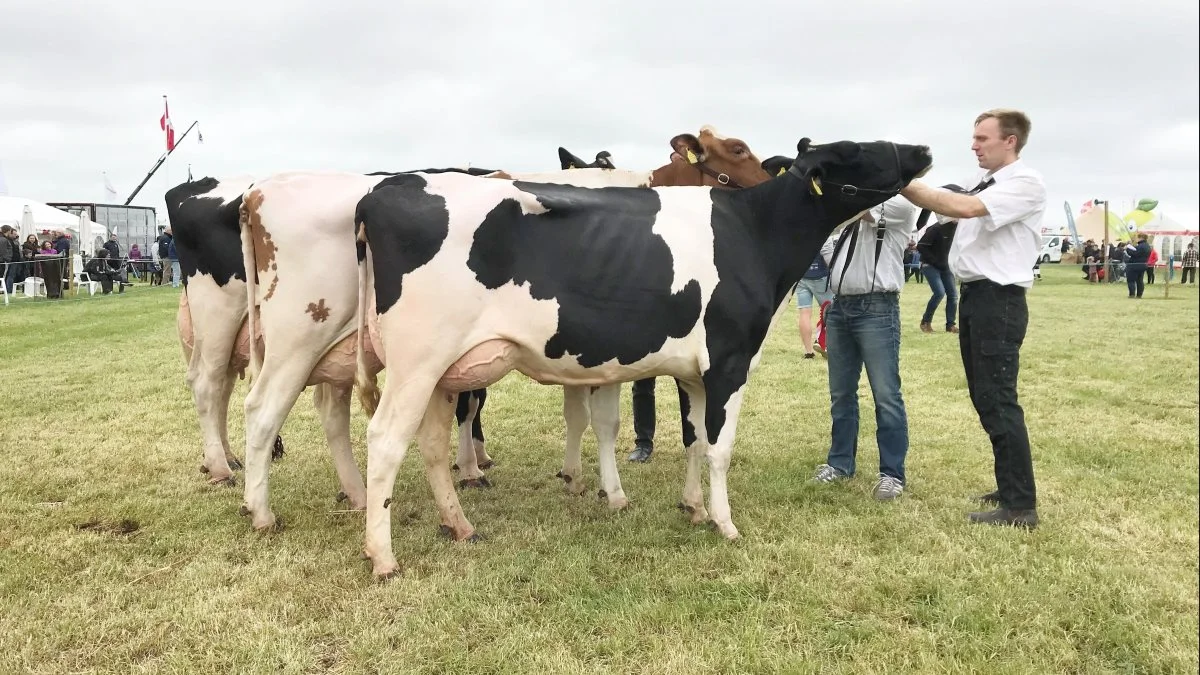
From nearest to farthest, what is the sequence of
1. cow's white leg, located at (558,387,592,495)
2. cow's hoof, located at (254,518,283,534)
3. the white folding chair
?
cow's hoof, located at (254,518,283,534) → cow's white leg, located at (558,387,592,495) → the white folding chair

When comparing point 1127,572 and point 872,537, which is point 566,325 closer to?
point 872,537

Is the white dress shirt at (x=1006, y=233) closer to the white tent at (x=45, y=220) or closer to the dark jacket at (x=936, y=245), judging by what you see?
the dark jacket at (x=936, y=245)

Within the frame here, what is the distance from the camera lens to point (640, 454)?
20.6 ft

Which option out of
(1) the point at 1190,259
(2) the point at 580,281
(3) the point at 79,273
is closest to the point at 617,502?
(2) the point at 580,281

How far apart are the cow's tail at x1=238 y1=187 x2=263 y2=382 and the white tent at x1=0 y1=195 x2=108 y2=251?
87.6 ft

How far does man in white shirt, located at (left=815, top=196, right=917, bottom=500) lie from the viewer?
16.5 ft

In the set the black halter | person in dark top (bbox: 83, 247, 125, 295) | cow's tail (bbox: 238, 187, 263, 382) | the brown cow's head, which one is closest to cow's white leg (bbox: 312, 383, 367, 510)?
cow's tail (bbox: 238, 187, 263, 382)

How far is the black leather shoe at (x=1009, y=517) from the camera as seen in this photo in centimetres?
444

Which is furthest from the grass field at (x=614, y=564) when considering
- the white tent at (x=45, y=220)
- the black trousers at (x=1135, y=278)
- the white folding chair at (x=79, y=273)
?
the white tent at (x=45, y=220)

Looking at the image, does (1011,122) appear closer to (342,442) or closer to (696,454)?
(696,454)

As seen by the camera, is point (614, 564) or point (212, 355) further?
point (212, 355)

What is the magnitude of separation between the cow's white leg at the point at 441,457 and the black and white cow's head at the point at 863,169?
2494 mm

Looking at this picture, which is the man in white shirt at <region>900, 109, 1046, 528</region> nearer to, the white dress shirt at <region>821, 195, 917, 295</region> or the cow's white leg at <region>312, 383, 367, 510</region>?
the white dress shirt at <region>821, 195, 917, 295</region>

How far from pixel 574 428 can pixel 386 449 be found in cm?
169
